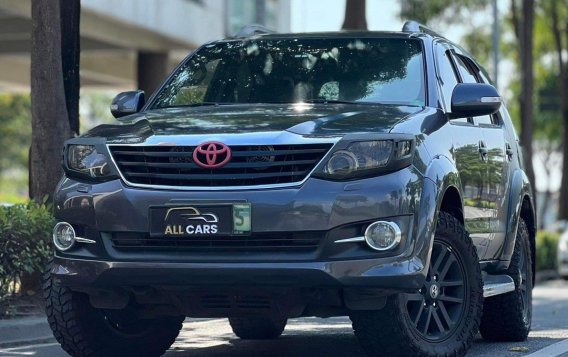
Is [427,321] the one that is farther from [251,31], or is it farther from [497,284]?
[251,31]

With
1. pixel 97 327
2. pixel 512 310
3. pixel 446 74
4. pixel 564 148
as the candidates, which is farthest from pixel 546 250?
pixel 97 327

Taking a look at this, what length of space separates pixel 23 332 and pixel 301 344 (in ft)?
6.81

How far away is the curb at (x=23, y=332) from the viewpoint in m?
9.24

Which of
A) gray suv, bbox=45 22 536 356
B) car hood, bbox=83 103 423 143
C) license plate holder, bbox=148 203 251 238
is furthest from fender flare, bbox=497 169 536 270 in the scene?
license plate holder, bbox=148 203 251 238

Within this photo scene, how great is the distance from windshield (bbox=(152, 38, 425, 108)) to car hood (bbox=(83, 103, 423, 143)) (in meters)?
0.31

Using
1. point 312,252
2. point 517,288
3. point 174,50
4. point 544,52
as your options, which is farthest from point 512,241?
point 544,52

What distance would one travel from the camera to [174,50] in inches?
1184

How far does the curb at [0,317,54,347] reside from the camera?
924 cm

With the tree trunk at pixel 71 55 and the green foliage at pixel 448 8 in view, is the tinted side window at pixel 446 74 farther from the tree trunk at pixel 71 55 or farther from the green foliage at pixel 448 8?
the green foliage at pixel 448 8

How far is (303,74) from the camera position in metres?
7.86

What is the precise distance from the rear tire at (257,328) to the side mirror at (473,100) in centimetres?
201

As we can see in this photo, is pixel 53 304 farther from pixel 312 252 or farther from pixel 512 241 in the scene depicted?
pixel 512 241

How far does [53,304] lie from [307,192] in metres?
1.58

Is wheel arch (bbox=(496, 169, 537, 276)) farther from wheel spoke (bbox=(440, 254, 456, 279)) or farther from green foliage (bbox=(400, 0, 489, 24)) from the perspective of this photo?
green foliage (bbox=(400, 0, 489, 24))
